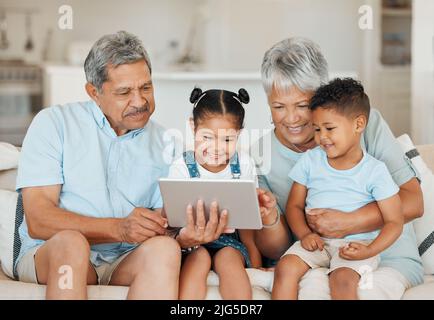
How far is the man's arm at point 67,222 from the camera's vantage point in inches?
55.0

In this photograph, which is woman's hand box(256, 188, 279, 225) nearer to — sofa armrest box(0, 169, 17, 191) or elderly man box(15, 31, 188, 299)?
elderly man box(15, 31, 188, 299)

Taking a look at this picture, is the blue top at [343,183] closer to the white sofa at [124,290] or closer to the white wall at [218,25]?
the white sofa at [124,290]

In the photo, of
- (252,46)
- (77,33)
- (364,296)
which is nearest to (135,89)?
(364,296)

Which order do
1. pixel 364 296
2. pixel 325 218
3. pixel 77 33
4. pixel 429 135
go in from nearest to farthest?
1. pixel 364 296
2. pixel 325 218
3. pixel 429 135
4. pixel 77 33

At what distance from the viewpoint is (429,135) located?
2.88 meters

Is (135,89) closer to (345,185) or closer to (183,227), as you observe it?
(183,227)

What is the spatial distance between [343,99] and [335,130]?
0.07m

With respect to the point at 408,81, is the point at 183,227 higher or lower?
lower

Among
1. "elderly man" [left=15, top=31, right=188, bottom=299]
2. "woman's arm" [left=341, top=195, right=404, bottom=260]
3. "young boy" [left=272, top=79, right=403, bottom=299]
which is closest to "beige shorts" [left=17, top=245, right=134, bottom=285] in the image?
"elderly man" [left=15, top=31, right=188, bottom=299]

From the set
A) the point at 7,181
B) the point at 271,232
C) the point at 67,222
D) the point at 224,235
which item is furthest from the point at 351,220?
the point at 7,181

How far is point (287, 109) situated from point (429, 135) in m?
1.52

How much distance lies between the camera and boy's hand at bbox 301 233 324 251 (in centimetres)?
146

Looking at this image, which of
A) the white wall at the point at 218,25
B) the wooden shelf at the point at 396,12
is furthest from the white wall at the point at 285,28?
the wooden shelf at the point at 396,12
